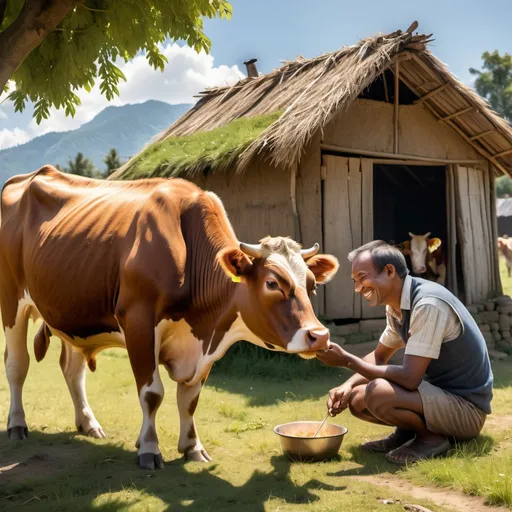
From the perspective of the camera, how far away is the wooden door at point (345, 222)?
912cm

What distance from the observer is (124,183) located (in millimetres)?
5895

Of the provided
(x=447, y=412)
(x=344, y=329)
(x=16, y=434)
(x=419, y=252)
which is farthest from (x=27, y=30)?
(x=419, y=252)

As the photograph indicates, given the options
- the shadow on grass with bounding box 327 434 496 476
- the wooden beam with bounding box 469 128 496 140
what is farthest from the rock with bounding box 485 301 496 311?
the shadow on grass with bounding box 327 434 496 476

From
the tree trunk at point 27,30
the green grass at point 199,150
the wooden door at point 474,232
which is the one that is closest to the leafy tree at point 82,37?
the tree trunk at point 27,30

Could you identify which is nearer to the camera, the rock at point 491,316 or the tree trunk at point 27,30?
the tree trunk at point 27,30

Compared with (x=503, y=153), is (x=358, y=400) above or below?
below

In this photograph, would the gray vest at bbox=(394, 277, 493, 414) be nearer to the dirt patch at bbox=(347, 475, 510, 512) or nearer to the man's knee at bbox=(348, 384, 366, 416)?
the man's knee at bbox=(348, 384, 366, 416)

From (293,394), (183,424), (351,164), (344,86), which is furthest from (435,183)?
(183,424)

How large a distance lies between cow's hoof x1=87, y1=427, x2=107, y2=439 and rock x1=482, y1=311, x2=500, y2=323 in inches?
269

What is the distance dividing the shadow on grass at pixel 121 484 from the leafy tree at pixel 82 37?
2.50 m

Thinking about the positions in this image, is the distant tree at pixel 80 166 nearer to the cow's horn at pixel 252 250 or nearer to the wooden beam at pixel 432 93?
the wooden beam at pixel 432 93

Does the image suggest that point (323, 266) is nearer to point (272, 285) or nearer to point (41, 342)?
point (272, 285)

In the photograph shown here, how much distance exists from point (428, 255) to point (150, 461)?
7679mm

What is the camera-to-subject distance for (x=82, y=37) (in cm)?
440
